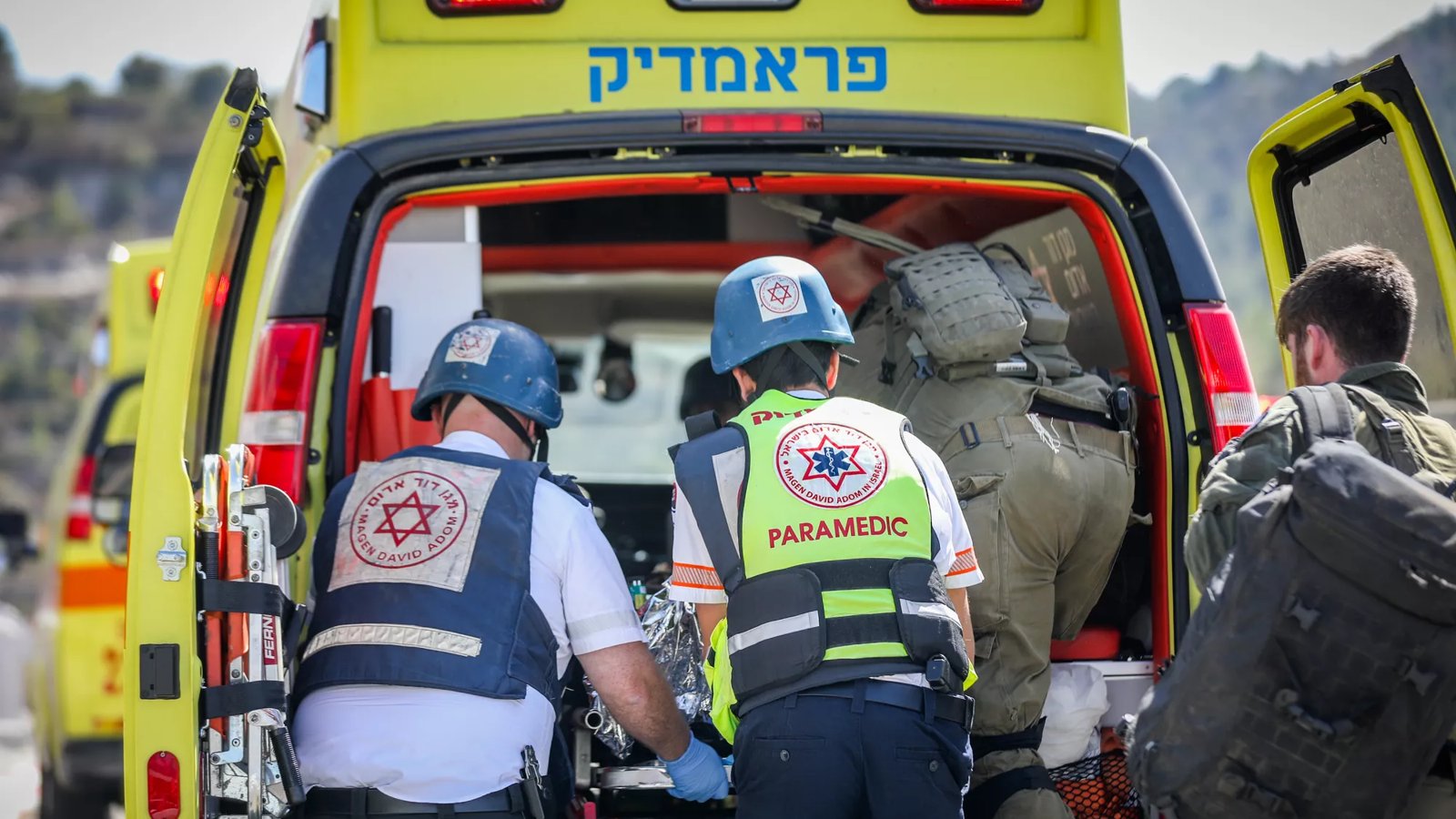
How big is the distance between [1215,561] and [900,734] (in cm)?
66

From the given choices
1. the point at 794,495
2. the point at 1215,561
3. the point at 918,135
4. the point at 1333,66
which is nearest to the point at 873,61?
the point at 918,135

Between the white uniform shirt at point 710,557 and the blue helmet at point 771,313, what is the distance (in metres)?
0.27

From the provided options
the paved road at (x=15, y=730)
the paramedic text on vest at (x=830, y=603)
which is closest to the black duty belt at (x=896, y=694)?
the paramedic text on vest at (x=830, y=603)

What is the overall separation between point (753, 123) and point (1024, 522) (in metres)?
1.10

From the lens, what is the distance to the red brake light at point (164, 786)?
2.59 meters

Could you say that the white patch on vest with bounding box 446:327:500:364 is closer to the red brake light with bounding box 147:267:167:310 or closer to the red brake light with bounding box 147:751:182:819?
the red brake light with bounding box 147:751:182:819

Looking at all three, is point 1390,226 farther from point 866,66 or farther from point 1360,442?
point 866,66

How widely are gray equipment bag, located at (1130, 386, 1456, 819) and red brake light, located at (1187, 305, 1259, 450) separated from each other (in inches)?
32.7

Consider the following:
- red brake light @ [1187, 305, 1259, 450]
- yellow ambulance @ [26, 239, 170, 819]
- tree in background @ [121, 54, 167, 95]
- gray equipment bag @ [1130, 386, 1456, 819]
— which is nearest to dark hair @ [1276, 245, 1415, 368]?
gray equipment bag @ [1130, 386, 1456, 819]

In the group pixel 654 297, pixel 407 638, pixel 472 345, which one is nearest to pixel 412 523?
pixel 407 638

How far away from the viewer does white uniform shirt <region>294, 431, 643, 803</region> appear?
2.91 meters

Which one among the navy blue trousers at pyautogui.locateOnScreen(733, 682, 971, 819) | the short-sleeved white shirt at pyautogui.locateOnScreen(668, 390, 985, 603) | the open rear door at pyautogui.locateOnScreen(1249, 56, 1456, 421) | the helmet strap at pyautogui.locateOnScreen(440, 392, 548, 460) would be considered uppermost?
the open rear door at pyautogui.locateOnScreen(1249, 56, 1456, 421)

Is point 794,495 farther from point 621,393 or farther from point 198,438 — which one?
point 621,393

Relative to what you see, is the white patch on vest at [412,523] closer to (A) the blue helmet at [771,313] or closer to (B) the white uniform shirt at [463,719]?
(B) the white uniform shirt at [463,719]
